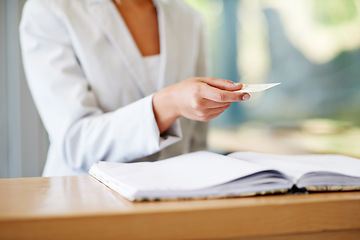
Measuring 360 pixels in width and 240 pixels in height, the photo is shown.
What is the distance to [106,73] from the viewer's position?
1.17m

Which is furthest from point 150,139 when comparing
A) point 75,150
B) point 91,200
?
point 91,200

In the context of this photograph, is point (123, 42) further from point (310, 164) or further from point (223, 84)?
point (310, 164)

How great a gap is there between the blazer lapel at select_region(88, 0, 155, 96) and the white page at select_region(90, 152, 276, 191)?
500mm

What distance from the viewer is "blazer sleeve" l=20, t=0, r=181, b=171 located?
3.08 feet

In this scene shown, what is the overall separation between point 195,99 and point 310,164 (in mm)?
240

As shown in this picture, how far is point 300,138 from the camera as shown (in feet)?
10.8

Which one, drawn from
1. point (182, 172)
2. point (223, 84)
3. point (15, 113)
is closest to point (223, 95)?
point (223, 84)

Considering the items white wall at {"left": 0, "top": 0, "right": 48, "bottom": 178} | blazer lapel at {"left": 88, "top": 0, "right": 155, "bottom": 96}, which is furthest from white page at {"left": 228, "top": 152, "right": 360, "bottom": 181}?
white wall at {"left": 0, "top": 0, "right": 48, "bottom": 178}

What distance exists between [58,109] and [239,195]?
0.71 metres

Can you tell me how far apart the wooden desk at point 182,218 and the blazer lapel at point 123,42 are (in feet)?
2.24

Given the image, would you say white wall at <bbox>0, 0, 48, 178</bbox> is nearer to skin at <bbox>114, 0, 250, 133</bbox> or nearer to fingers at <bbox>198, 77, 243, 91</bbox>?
skin at <bbox>114, 0, 250, 133</bbox>

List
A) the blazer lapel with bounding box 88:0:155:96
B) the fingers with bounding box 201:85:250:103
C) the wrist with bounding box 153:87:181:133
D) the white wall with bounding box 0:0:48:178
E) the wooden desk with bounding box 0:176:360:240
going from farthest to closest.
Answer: the white wall with bounding box 0:0:48:178, the blazer lapel with bounding box 88:0:155:96, the wrist with bounding box 153:87:181:133, the fingers with bounding box 201:85:250:103, the wooden desk with bounding box 0:176:360:240

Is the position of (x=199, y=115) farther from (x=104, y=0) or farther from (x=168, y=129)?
(x=104, y=0)

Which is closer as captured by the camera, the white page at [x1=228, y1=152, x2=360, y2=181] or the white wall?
the white page at [x1=228, y1=152, x2=360, y2=181]
